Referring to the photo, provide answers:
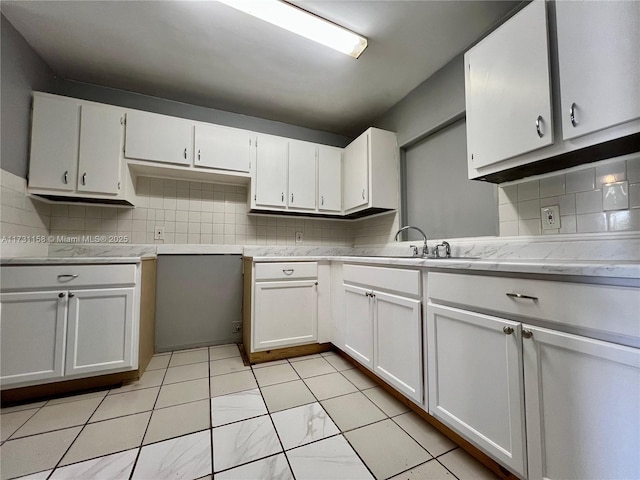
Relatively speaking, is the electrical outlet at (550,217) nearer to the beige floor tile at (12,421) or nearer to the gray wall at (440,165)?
the gray wall at (440,165)

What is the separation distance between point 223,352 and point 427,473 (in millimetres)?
1818

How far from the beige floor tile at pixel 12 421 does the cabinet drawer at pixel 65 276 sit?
2.22ft

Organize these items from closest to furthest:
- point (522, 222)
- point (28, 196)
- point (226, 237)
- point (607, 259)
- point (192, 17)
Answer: point (607, 259), point (522, 222), point (192, 17), point (28, 196), point (226, 237)

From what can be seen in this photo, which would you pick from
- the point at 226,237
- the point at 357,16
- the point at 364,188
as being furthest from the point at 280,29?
the point at 226,237

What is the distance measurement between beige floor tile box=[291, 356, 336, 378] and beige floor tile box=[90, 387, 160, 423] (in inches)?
36.5

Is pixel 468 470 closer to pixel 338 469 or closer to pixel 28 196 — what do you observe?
pixel 338 469

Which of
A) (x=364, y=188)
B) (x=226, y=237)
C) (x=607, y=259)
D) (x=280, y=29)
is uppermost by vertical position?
(x=280, y=29)

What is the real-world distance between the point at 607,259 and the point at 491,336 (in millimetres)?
692

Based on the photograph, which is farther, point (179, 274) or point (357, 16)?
point (179, 274)

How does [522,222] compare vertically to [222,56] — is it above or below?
below

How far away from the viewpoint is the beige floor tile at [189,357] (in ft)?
6.79

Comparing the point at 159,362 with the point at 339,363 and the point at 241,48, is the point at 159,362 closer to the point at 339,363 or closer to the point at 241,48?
the point at 339,363

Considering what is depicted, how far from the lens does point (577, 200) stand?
49.2 inches

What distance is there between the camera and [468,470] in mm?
1030
